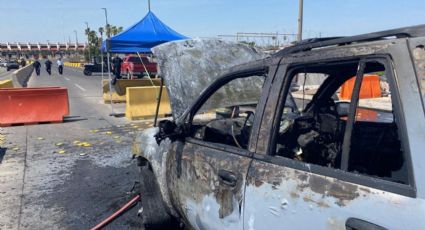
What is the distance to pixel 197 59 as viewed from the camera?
234 inches

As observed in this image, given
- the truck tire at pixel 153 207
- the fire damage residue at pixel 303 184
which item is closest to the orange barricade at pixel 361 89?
the fire damage residue at pixel 303 184

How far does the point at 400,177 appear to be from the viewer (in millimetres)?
1771

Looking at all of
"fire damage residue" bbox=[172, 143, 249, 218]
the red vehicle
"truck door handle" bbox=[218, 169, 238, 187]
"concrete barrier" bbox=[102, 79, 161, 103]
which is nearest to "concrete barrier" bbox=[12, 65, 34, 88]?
the red vehicle

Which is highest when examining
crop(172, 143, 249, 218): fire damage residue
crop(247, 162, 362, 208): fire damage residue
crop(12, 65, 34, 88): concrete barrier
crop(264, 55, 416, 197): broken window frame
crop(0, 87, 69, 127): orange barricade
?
crop(264, 55, 416, 197): broken window frame

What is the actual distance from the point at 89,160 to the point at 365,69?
5.84m

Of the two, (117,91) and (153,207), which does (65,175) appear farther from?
(117,91)

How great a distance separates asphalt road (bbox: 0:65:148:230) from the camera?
453 centimetres

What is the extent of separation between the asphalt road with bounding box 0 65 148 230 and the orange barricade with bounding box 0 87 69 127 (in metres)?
0.35

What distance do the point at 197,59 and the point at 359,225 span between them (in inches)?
178

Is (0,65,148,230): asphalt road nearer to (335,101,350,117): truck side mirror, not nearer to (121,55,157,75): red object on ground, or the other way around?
(335,101,350,117): truck side mirror

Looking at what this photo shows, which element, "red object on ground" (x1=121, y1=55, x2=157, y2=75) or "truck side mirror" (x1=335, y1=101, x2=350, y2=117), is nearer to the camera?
"truck side mirror" (x1=335, y1=101, x2=350, y2=117)

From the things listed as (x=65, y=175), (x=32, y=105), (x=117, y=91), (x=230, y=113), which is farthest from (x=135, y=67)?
(x=230, y=113)

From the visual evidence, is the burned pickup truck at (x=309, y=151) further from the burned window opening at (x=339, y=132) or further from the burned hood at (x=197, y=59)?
the burned hood at (x=197, y=59)

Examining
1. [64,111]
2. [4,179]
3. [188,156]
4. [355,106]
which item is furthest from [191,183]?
[64,111]
